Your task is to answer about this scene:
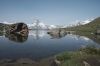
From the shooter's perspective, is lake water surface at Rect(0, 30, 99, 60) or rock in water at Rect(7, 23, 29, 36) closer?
lake water surface at Rect(0, 30, 99, 60)

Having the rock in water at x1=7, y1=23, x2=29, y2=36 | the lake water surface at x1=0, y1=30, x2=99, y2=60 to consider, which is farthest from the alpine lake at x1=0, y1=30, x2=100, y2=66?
the rock in water at x1=7, y1=23, x2=29, y2=36

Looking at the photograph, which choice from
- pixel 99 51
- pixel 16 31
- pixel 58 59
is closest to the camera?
pixel 58 59

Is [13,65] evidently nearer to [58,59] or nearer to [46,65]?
[46,65]

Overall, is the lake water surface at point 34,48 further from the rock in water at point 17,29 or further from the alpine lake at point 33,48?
the rock in water at point 17,29

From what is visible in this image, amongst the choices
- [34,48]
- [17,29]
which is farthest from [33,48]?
[17,29]

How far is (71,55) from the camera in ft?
72.3

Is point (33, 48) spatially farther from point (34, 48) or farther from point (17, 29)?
point (17, 29)

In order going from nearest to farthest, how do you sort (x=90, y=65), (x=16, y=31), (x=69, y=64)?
(x=90, y=65) → (x=69, y=64) → (x=16, y=31)

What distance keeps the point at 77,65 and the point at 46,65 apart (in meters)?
6.82

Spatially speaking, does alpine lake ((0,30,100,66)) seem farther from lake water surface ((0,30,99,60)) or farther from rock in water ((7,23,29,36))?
rock in water ((7,23,29,36))

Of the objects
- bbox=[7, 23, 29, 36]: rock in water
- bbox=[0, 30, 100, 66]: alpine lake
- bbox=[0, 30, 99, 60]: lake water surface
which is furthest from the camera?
bbox=[7, 23, 29, 36]: rock in water

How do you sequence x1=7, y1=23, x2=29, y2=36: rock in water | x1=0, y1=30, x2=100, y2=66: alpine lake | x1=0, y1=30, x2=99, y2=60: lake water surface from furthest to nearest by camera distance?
x1=7, y1=23, x2=29, y2=36: rock in water, x1=0, y1=30, x2=99, y2=60: lake water surface, x1=0, y1=30, x2=100, y2=66: alpine lake

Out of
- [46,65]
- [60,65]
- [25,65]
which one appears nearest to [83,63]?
[60,65]

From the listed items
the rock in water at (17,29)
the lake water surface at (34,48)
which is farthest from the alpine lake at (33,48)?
the rock in water at (17,29)
